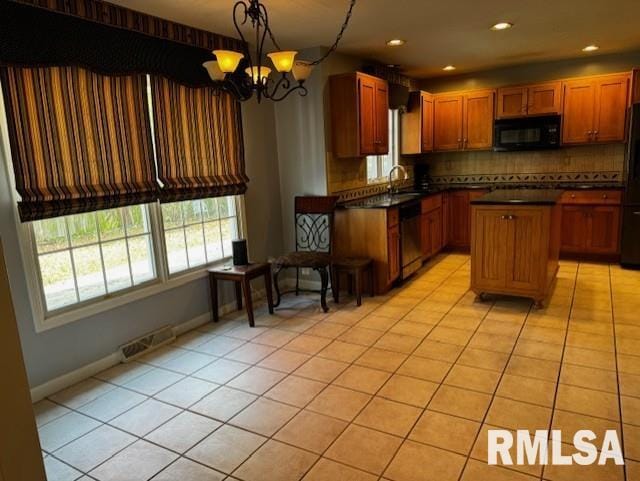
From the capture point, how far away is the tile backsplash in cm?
571

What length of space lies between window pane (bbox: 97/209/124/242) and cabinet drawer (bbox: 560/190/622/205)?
467 cm

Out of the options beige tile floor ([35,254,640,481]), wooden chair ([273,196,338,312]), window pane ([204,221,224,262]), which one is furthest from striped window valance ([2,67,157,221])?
wooden chair ([273,196,338,312])

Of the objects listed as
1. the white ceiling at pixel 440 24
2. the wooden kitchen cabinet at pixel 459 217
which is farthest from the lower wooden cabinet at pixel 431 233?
the white ceiling at pixel 440 24

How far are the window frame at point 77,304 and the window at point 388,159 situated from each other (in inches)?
99.3

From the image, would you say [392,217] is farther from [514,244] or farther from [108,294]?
[108,294]

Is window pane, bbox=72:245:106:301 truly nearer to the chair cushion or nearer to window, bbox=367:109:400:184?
the chair cushion

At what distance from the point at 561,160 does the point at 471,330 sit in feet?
11.7

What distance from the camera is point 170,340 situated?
142 inches

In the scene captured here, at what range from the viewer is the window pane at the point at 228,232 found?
4227 mm

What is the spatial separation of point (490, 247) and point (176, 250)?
9.06ft

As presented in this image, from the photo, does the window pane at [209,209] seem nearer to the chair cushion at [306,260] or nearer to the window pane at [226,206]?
the window pane at [226,206]

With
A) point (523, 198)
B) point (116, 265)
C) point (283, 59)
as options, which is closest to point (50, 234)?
point (116, 265)

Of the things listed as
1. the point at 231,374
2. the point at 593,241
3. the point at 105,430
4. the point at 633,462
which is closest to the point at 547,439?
the point at 633,462

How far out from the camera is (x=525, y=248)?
3920 millimetres
